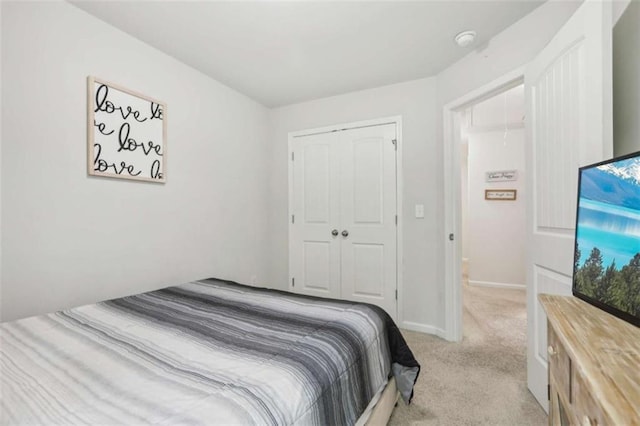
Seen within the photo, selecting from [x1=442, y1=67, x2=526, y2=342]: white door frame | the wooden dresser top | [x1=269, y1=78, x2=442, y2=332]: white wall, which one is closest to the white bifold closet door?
[x1=269, y1=78, x2=442, y2=332]: white wall

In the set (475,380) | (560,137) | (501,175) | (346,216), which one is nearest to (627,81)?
(560,137)

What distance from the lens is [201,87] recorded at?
264cm

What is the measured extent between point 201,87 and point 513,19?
8.07 ft

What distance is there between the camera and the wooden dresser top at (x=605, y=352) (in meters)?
0.48

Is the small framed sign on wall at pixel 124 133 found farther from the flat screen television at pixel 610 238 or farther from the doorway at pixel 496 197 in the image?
the doorway at pixel 496 197

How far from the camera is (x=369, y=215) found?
3.06 m

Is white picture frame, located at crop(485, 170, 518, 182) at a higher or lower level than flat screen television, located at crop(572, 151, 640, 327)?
higher

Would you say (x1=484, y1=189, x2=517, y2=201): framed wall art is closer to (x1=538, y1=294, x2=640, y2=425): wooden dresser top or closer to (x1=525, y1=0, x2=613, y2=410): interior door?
(x1=525, y1=0, x2=613, y2=410): interior door

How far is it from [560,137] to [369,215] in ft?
5.78

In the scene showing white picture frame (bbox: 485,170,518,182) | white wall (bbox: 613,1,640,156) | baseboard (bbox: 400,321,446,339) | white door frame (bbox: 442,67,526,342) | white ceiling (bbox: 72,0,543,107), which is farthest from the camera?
white picture frame (bbox: 485,170,518,182)

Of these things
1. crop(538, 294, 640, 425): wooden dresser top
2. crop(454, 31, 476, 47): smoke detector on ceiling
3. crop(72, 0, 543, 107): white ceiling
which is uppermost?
crop(72, 0, 543, 107): white ceiling

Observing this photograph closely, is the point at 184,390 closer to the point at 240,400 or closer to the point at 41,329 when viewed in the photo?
the point at 240,400

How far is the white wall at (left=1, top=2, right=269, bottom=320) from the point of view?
1.56m

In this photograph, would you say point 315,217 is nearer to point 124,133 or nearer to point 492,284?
point 124,133
